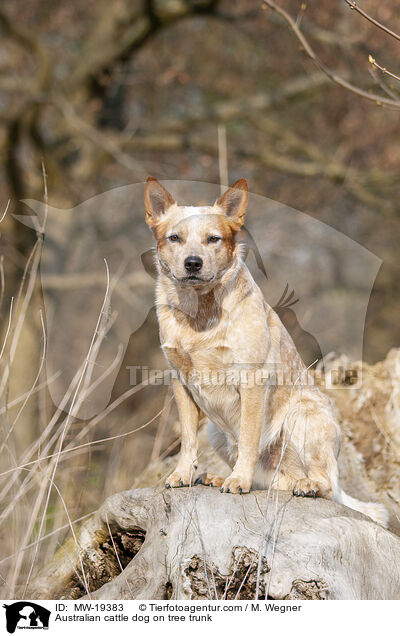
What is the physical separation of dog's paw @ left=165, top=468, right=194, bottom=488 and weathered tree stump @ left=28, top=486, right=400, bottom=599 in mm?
38

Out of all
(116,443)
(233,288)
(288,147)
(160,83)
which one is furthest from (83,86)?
(233,288)

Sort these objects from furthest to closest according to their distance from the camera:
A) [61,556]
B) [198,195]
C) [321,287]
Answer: [321,287] → [198,195] → [61,556]

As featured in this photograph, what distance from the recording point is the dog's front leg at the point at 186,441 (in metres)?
3.04

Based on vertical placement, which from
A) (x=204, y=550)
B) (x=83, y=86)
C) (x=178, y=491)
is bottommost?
(x=204, y=550)

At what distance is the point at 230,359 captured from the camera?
2932 mm

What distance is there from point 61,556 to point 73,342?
9424 mm

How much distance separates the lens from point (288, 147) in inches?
392

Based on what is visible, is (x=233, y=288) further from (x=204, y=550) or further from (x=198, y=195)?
(x=198, y=195)

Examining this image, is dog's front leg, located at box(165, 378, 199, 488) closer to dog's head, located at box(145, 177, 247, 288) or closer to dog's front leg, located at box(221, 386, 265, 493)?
dog's front leg, located at box(221, 386, 265, 493)

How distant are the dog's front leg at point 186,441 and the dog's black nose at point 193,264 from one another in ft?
2.20
